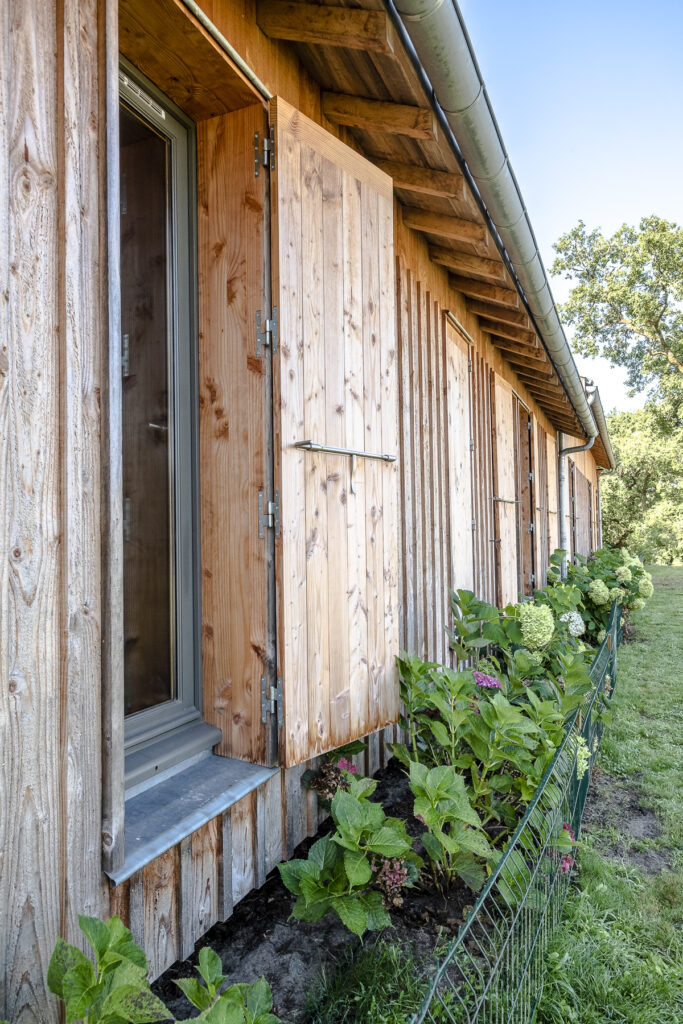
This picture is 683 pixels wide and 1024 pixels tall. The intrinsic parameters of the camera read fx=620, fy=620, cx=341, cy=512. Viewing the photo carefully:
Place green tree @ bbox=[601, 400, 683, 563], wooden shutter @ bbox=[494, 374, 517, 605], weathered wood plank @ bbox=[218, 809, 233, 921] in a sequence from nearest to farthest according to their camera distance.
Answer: weathered wood plank @ bbox=[218, 809, 233, 921]
wooden shutter @ bbox=[494, 374, 517, 605]
green tree @ bbox=[601, 400, 683, 563]

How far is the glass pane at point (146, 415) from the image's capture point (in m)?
1.84

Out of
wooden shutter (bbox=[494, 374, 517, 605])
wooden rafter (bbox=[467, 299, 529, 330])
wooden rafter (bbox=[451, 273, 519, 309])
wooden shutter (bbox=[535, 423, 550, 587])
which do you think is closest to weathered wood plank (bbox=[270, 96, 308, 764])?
wooden rafter (bbox=[451, 273, 519, 309])

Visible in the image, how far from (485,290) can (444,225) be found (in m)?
1.09

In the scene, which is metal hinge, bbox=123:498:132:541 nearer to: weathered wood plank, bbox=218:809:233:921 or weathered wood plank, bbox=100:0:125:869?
weathered wood plank, bbox=100:0:125:869

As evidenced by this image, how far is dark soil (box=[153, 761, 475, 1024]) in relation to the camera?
62.6 inches

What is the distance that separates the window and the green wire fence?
955 millimetres

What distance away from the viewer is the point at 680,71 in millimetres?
11555

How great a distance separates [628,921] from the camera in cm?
224

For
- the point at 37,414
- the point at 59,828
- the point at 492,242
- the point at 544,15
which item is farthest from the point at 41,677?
the point at 544,15

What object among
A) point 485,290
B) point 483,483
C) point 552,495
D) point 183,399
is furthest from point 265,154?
point 552,495

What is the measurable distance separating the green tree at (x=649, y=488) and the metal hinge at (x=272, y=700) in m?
19.9

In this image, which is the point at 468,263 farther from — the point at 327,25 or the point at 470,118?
the point at 327,25

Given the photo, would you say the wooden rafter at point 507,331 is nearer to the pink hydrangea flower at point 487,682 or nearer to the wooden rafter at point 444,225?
the wooden rafter at point 444,225

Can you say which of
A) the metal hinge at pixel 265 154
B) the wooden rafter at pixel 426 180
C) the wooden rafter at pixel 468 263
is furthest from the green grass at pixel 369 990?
the wooden rafter at pixel 468 263
